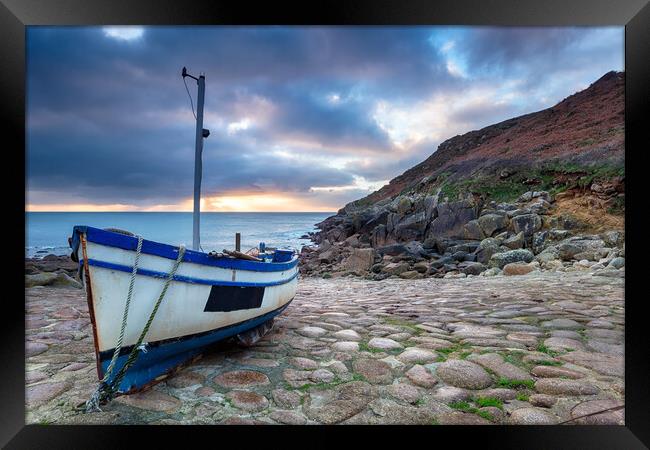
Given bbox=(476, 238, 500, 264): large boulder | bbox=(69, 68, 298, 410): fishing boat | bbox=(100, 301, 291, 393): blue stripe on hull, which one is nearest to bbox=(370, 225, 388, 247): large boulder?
bbox=(476, 238, 500, 264): large boulder

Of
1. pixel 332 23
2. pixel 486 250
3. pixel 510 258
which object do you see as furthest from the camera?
pixel 486 250

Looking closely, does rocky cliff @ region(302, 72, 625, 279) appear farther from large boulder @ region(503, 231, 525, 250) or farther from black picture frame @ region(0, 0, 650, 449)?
black picture frame @ region(0, 0, 650, 449)

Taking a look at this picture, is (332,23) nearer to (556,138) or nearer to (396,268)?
(396,268)

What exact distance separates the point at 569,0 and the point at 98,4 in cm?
357

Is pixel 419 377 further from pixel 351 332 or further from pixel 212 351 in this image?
pixel 212 351

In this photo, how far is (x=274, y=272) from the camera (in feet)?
13.2

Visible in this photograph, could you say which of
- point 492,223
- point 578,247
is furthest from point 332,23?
point 492,223

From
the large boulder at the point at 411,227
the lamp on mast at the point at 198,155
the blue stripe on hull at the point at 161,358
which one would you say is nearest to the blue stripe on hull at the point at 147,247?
the blue stripe on hull at the point at 161,358

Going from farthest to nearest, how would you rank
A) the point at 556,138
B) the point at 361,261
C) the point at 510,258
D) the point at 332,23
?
the point at 556,138 → the point at 361,261 → the point at 510,258 → the point at 332,23

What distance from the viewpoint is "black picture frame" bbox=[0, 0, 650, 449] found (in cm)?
250

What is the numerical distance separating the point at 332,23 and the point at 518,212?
43.5 ft

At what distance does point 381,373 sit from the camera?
3.16 meters

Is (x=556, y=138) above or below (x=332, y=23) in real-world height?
above

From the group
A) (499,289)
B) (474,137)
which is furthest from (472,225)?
(474,137)
